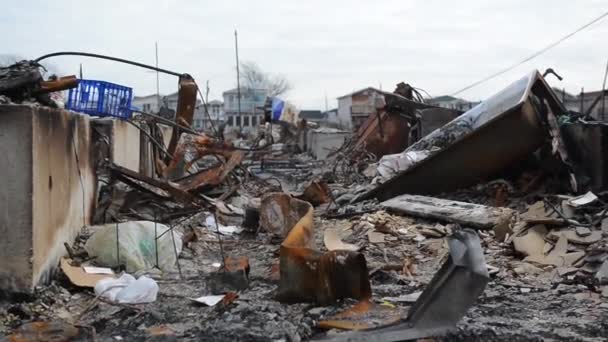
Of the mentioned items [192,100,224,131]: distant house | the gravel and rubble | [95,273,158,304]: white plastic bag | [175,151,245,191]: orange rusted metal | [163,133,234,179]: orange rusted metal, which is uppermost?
[192,100,224,131]: distant house

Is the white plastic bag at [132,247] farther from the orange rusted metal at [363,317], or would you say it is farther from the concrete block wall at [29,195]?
the orange rusted metal at [363,317]

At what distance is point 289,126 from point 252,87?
4025cm

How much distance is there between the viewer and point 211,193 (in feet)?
29.6

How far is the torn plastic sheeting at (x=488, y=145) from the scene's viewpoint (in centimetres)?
809

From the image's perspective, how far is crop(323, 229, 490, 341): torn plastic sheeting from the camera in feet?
12.3

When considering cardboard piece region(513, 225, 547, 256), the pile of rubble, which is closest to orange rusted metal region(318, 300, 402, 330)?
the pile of rubble

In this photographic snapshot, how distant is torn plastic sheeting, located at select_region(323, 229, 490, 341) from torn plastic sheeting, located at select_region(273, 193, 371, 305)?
20.9 inches

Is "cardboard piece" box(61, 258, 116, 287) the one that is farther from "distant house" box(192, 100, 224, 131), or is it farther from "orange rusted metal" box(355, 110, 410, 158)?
"orange rusted metal" box(355, 110, 410, 158)

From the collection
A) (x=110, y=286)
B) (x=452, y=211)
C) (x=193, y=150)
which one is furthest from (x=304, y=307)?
(x=193, y=150)

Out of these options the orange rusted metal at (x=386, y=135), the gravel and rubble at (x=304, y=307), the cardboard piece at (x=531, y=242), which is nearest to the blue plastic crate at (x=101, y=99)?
the gravel and rubble at (x=304, y=307)

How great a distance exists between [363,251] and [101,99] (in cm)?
430

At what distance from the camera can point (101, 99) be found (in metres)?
8.30

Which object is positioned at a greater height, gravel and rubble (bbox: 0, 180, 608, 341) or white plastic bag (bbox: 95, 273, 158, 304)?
white plastic bag (bbox: 95, 273, 158, 304)

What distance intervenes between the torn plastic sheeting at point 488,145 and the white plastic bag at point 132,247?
161 inches
